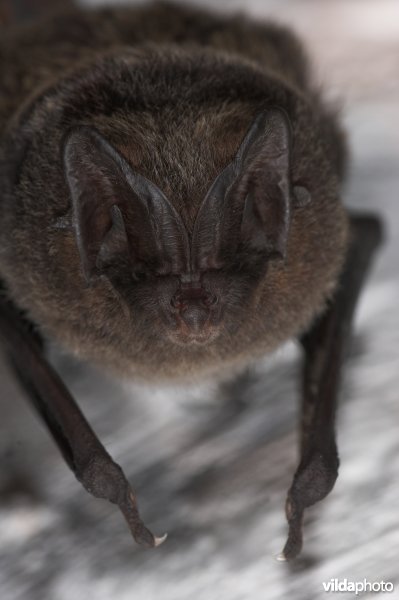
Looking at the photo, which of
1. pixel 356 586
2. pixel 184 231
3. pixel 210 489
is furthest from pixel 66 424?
pixel 356 586

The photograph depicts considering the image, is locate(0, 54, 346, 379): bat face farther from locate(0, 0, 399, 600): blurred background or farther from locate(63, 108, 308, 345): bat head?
locate(0, 0, 399, 600): blurred background

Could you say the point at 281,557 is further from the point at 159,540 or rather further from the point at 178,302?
the point at 178,302

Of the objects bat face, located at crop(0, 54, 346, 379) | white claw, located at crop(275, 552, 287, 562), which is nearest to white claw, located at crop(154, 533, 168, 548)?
white claw, located at crop(275, 552, 287, 562)

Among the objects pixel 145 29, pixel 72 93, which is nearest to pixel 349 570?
pixel 72 93

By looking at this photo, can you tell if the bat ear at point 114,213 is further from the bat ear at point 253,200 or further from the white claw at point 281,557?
the white claw at point 281,557

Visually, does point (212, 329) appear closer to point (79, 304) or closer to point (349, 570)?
point (79, 304)
